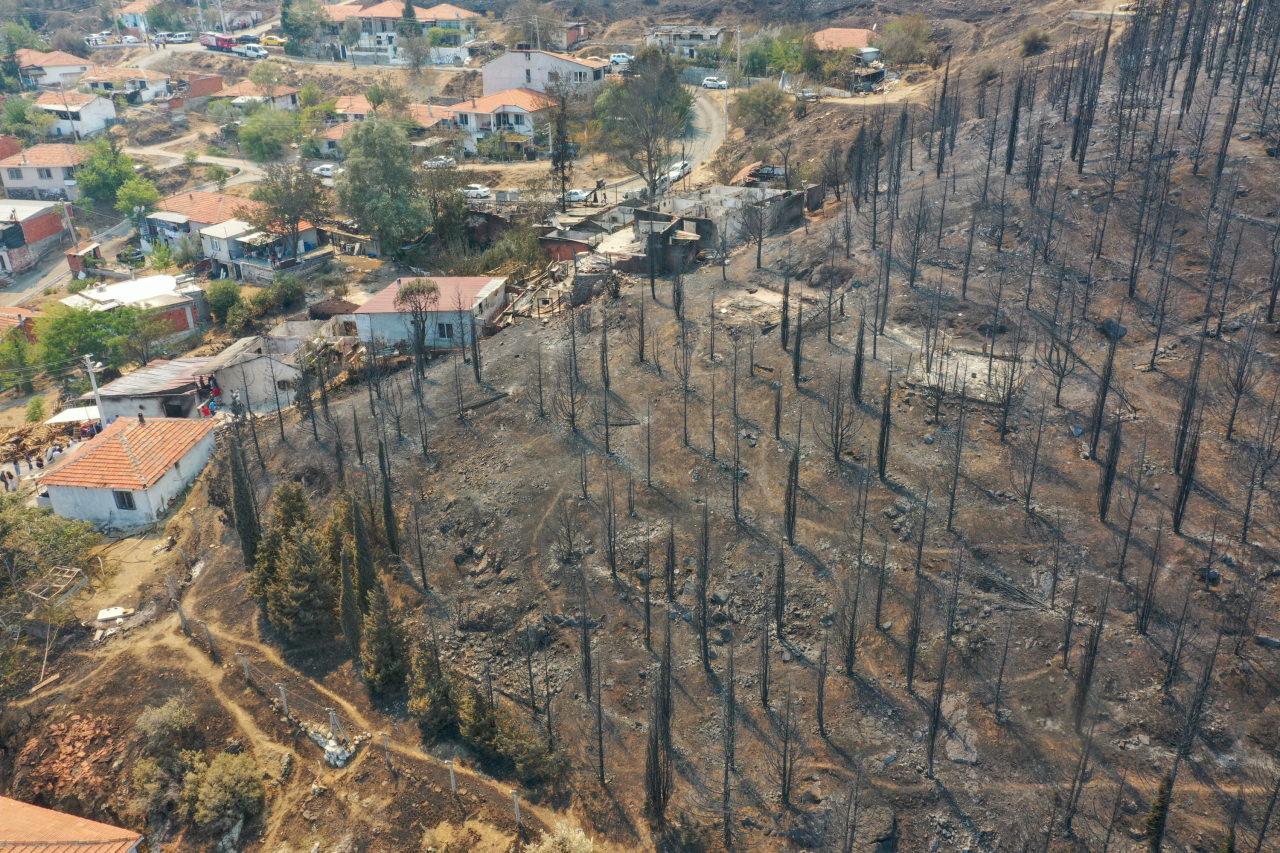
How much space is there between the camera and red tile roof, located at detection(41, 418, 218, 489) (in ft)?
103

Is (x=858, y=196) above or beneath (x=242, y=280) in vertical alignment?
above

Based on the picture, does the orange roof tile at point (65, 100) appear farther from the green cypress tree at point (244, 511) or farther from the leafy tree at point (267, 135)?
the green cypress tree at point (244, 511)

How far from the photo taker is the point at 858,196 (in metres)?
43.2

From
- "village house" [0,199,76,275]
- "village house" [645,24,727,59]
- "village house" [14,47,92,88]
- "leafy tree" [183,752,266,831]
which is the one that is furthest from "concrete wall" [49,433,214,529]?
"village house" [14,47,92,88]

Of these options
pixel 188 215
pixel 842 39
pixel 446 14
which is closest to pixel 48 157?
pixel 188 215

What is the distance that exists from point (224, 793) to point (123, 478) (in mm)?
13871

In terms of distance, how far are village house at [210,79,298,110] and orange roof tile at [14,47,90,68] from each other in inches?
664

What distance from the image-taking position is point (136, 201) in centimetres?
6056

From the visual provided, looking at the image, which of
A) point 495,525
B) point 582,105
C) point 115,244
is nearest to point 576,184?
point 582,105

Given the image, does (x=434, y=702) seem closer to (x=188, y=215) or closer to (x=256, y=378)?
(x=256, y=378)

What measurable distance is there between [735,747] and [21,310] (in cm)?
4678

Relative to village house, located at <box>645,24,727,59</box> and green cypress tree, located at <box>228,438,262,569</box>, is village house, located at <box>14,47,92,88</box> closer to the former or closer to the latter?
village house, located at <box>645,24,727,59</box>

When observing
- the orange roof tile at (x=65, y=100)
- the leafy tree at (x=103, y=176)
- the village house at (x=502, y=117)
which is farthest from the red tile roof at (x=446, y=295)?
the orange roof tile at (x=65, y=100)

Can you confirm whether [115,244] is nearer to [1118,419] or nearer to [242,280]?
[242,280]
